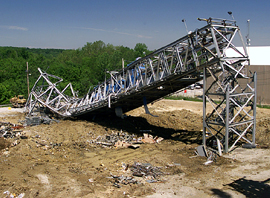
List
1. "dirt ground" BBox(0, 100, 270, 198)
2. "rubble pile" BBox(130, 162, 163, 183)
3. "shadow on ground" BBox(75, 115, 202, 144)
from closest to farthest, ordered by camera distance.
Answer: "dirt ground" BBox(0, 100, 270, 198)
"rubble pile" BBox(130, 162, 163, 183)
"shadow on ground" BBox(75, 115, 202, 144)

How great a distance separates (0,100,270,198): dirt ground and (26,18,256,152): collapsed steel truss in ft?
5.33

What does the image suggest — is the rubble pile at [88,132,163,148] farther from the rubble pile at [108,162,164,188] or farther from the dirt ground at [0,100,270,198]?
the rubble pile at [108,162,164,188]

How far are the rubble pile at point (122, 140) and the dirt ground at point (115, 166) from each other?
28cm

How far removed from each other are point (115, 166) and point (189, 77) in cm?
675

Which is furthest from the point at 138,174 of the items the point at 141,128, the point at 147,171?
the point at 141,128

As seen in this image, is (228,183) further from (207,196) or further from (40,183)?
(40,183)

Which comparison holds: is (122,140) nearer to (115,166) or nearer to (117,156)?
(117,156)

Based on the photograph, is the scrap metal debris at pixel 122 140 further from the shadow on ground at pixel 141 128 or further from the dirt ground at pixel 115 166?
the shadow on ground at pixel 141 128

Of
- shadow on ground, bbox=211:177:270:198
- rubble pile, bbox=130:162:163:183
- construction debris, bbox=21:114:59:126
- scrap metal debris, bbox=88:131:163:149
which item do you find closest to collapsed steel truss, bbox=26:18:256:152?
construction debris, bbox=21:114:59:126

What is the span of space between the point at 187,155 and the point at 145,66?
616cm

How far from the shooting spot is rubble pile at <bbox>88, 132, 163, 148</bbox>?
51.0 ft

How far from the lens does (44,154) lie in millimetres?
13523

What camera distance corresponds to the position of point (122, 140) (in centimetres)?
1633

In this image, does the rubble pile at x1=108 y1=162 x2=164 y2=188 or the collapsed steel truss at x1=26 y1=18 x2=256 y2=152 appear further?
the collapsed steel truss at x1=26 y1=18 x2=256 y2=152
